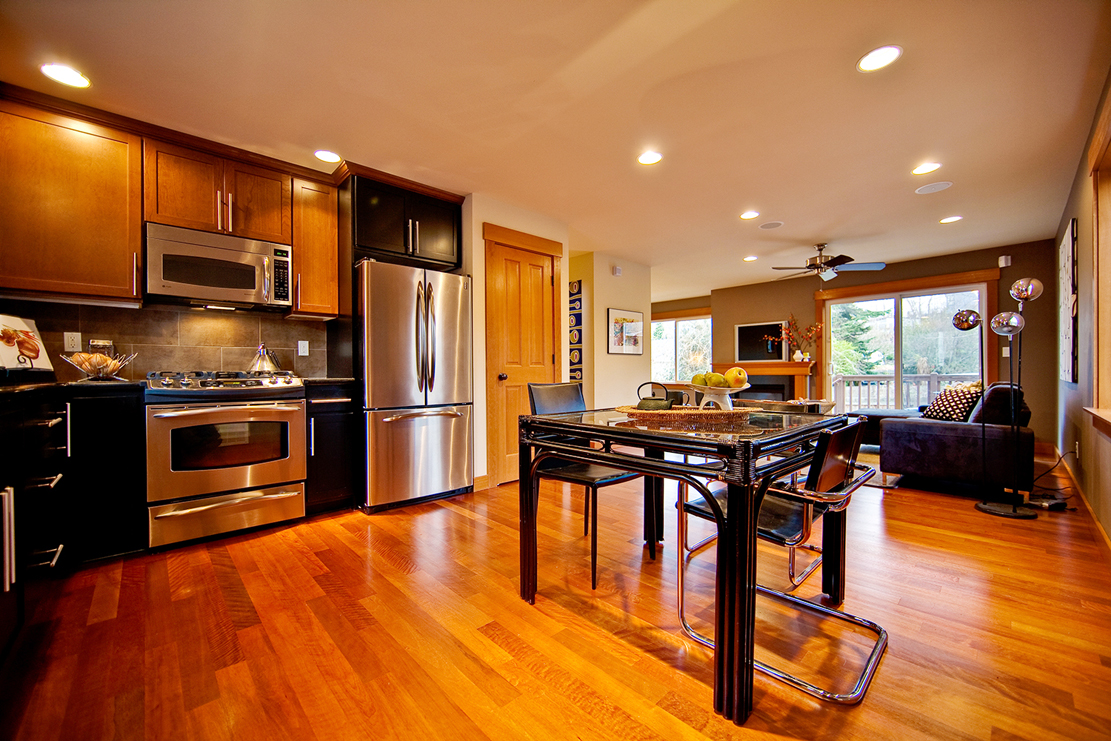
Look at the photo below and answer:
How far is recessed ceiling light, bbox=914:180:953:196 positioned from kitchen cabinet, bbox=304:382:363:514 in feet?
15.2

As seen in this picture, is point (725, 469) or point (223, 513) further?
point (223, 513)

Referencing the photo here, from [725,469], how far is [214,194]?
3392 mm

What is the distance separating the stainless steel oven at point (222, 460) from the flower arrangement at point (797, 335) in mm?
6872

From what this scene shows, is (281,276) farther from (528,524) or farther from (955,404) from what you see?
(955,404)

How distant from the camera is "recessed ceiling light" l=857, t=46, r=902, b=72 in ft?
6.62

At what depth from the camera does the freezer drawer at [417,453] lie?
316 cm

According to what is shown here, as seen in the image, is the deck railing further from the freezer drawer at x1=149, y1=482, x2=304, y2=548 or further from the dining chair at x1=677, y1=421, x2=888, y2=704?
the freezer drawer at x1=149, y1=482, x2=304, y2=548

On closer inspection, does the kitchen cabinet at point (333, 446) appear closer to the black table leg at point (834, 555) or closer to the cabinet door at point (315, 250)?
the cabinet door at point (315, 250)

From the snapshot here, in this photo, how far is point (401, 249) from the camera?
3.46 meters

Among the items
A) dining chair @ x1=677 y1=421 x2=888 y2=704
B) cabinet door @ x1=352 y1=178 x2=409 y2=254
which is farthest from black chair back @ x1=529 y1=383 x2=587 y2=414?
cabinet door @ x1=352 y1=178 x2=409 y2=254

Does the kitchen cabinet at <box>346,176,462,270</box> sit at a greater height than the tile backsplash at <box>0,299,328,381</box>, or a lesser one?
greater

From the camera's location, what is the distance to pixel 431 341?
11.2 ft

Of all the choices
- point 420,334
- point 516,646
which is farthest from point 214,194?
point 516,646

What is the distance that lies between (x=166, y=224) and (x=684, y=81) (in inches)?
120
